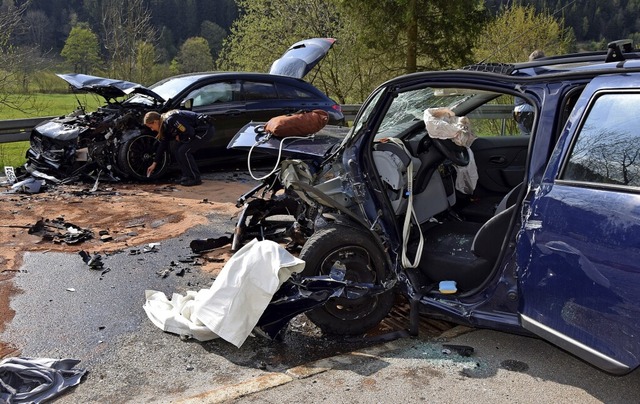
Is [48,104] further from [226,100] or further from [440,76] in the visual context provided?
[440,76]

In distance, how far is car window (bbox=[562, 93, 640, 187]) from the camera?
2865 mm

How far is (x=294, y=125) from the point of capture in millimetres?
4812

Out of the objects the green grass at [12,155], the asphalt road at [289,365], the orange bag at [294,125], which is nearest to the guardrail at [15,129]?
the green grass at [12,155]

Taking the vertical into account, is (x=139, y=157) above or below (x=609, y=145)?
below

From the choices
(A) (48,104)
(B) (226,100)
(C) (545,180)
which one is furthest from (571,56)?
(A) (48,104)

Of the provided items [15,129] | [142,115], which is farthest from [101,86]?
[15,129]

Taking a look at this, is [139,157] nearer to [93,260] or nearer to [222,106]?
[222,106]

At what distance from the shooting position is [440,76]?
380 cm

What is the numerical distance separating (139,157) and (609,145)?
25.1 feet

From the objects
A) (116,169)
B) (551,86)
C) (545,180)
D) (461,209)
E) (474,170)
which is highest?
(551,86)

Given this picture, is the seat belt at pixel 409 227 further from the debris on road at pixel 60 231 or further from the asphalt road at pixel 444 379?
the debris on road at pixel 60 231

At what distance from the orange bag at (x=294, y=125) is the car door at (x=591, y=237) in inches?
84.8

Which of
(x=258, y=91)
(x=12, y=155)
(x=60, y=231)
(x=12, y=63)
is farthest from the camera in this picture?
(x=12, y=63)

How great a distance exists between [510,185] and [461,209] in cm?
61
